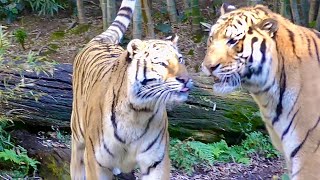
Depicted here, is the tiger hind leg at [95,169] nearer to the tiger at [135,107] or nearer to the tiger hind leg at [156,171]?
the tiger at [135,107]

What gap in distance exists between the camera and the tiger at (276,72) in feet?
12.4

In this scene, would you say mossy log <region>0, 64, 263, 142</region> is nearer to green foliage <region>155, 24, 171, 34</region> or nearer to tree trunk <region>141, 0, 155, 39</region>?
tree trunk <region>141, 0, 155, 39</region>

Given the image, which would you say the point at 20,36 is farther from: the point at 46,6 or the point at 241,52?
the point at 241,52

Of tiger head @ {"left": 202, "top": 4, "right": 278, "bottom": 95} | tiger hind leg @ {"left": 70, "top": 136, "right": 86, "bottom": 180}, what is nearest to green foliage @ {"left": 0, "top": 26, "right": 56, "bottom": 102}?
tiger hind leg @ {"left": 70, "top": 136, "right": 86, "bottom": 180}

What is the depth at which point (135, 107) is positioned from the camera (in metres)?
4.37

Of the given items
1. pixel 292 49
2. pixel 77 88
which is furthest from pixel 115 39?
pixel 292 49

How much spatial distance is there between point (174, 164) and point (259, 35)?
7.90 ft

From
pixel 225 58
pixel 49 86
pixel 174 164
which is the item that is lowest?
pixel 174 164

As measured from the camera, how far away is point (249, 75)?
12.6 feet

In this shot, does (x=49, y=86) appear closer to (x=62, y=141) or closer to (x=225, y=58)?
(x=62, y=141)

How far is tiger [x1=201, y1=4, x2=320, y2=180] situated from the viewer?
3.79 metres

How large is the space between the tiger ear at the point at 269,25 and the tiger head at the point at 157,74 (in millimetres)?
550

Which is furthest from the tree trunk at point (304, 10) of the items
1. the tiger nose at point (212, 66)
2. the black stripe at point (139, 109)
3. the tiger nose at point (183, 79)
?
the tiger nose at point (212, 66)

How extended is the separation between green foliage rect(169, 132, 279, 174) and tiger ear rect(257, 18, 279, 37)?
224cm
